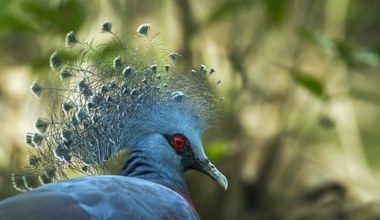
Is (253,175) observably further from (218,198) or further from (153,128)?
(153,128)

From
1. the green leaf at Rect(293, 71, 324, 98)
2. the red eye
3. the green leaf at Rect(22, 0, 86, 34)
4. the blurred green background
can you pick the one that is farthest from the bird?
the blurred green background

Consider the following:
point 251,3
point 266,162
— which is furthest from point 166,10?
point 266,162

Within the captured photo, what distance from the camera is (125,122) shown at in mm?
3080

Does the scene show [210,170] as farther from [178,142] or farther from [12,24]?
[12,24]

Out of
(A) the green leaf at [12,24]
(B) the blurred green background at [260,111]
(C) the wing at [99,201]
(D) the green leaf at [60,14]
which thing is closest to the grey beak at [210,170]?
(C) the wing at [99,201]

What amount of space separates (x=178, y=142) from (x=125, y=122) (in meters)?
0.21

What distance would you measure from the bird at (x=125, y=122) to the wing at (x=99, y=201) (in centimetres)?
2

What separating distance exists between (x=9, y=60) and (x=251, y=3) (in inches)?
84.6

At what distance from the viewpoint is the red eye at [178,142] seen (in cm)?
317

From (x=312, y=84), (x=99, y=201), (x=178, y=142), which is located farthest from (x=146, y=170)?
(x=312, y=84)

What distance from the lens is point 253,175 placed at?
16.8 feet

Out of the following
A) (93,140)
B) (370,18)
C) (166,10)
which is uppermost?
(370,18)

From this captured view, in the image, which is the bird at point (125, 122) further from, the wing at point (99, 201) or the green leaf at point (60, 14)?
the green leaf at point (60, 14)

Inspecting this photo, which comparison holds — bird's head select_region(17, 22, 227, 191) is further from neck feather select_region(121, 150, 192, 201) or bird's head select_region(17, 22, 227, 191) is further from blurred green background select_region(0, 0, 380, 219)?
blurred green background select_region(0, 0, 380, 219)
